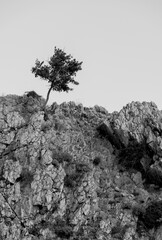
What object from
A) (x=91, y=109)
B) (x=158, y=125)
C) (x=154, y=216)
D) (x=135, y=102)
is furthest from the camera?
(x=91, y=109)

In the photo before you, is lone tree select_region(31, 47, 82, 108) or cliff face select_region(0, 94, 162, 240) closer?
cliff face select_region(0, 94, 162, 240)

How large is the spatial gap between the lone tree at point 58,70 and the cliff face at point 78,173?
16.8 ft

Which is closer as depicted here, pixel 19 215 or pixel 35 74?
pixel 19 215

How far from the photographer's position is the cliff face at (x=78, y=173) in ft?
123

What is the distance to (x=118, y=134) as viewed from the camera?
50.5m

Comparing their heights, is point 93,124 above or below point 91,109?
below

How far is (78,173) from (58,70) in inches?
895

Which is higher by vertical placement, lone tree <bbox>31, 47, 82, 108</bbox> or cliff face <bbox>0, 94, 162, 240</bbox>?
lone tree <bbox>31, 47, 82, 108</bbox>

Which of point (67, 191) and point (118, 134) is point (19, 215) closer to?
point (67, 191)

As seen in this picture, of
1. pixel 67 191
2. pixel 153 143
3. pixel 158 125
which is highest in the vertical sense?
pixel 158 125

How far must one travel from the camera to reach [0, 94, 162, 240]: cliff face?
123 ft

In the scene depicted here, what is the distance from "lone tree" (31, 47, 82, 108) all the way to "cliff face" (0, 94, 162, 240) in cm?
511

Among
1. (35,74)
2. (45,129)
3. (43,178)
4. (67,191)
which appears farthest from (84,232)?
(35,74)

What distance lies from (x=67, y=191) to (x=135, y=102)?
24.7m
